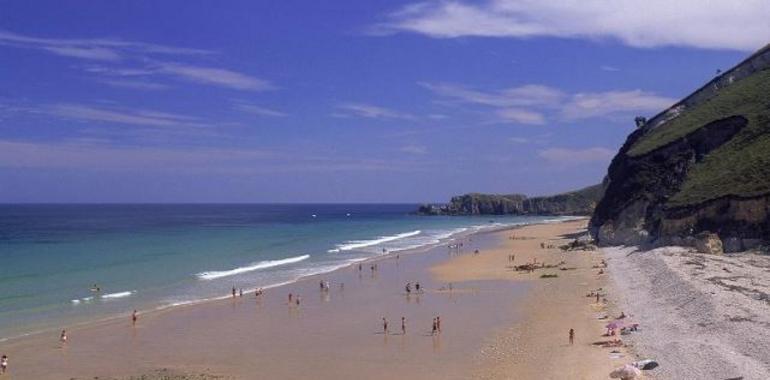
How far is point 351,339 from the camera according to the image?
25938 millimetres

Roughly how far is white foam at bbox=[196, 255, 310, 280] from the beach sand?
7891mm

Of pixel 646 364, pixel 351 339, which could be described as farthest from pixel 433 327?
pixel 646 364

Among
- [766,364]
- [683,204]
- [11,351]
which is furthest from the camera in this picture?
[683,204]

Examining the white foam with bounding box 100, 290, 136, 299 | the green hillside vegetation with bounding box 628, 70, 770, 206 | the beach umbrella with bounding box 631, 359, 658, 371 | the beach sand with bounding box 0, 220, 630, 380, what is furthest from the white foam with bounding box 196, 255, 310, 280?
the beach umbrella with bounding box 631, 359, 658, 371

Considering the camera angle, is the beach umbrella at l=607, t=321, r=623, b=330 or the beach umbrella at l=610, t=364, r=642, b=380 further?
the beach umbrella at l=607, t=321, r=623, b=330

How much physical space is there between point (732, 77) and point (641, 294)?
42.8 meters

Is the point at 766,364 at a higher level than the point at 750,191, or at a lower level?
lower

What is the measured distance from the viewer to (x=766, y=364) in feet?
56.6

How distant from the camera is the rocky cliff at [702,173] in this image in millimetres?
40031

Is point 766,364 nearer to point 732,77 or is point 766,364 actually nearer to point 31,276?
point 31,276

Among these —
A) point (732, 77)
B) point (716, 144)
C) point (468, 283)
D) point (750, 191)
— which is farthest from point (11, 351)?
point (732, 77)

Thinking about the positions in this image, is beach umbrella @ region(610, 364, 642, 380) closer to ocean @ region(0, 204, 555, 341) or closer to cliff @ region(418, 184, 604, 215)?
ocean @ region(0, 204, 555, 341)

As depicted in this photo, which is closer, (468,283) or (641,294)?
(641,294)

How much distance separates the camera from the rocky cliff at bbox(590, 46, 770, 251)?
131 feet
